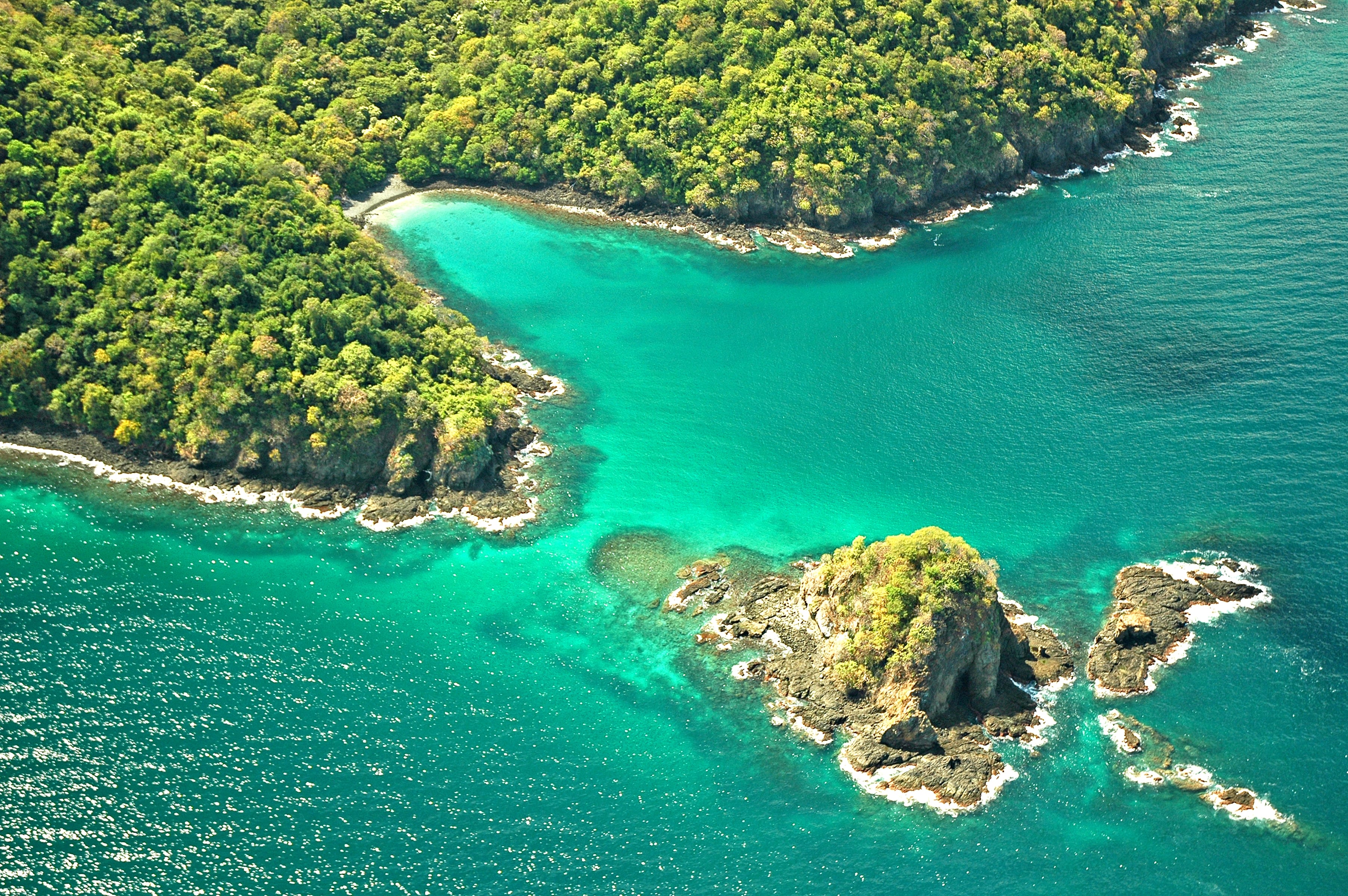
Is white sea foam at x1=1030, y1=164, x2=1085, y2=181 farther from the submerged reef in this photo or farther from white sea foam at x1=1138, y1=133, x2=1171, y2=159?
the submerged reef

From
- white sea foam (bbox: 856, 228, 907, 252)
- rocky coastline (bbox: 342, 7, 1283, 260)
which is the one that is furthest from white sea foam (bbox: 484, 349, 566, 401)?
white sea foam (bbox: 856, 228, 907, 252)

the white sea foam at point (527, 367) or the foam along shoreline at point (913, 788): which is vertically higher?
the white sea foam at point (527, 367)

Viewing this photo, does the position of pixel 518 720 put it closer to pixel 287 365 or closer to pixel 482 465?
pixel 482 465

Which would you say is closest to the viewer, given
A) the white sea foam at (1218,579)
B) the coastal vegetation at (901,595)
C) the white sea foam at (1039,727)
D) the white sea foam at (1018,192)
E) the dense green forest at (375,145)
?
the white sea foam at (1039,727)

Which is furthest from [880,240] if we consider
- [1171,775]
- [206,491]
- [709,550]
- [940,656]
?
[206,491]

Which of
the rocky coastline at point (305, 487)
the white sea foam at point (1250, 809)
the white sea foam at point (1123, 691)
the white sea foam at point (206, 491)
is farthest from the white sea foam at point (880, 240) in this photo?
the white sea foam at point (1250, 809)

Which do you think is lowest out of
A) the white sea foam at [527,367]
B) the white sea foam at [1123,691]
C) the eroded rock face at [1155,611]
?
the white sea foam at [1123,691]

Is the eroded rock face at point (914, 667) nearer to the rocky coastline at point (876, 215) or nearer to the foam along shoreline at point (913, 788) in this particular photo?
the foam along shoreline at point (913, 788)
